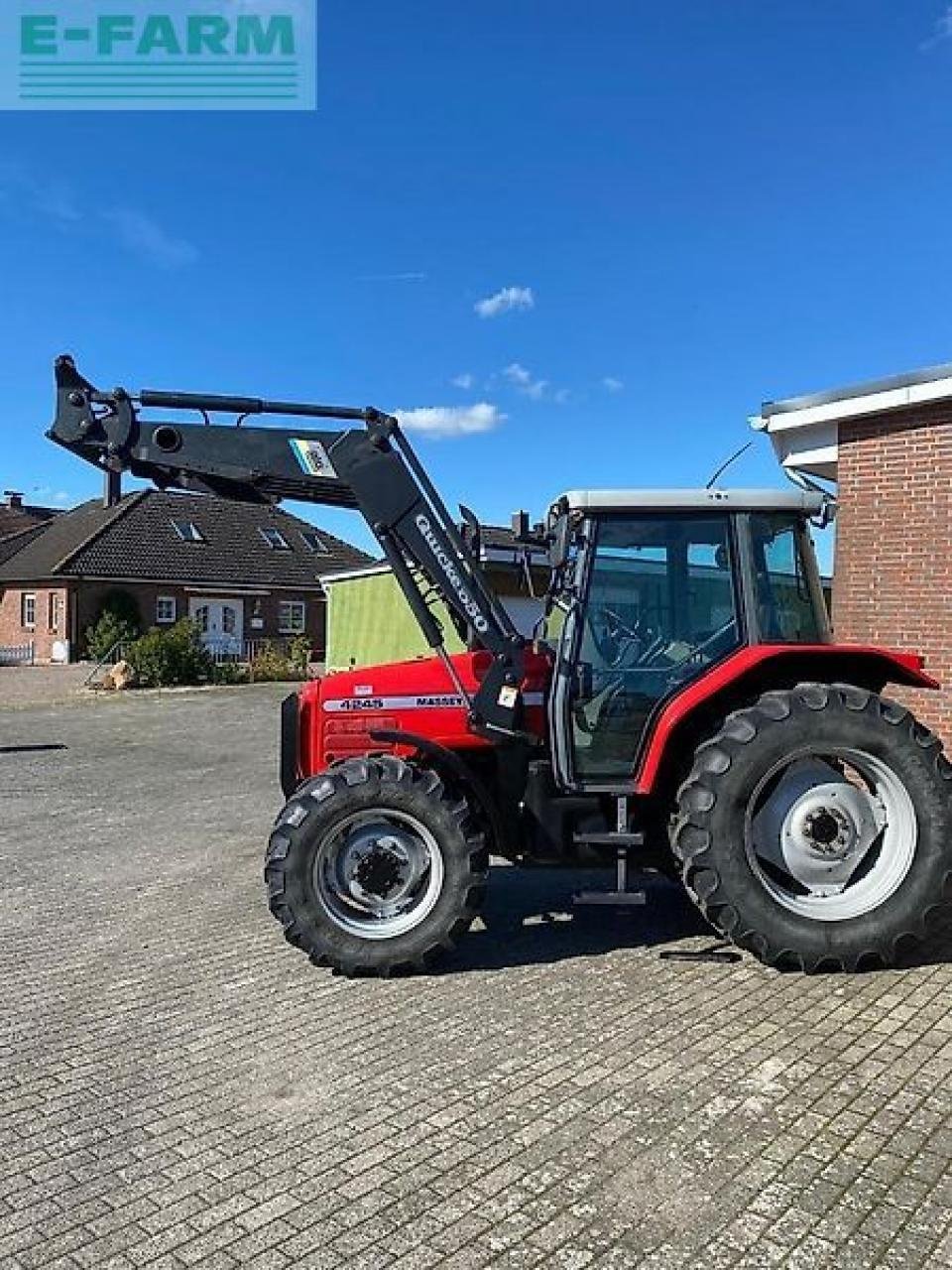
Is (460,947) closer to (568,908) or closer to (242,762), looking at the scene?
(568,908)

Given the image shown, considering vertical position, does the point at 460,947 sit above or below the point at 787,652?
below

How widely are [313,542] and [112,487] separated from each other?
35413 millimetres

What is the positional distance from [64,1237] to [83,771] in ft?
33.1

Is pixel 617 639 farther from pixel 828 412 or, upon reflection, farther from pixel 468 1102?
pixel 828 412

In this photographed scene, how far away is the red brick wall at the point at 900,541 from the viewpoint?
780 cm

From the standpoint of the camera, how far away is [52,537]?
3681 centimetres

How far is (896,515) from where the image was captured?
804cm

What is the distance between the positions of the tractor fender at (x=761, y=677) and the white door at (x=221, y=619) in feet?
98.2

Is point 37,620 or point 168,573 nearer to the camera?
point 37,620

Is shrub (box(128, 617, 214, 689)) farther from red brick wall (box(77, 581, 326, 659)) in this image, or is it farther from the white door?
the white door

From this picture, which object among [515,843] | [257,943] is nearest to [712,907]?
[515,843]

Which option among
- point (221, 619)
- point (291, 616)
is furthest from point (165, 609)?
point (291, 616)

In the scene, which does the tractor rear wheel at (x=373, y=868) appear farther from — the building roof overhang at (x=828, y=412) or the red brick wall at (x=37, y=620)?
the red brick wall at (x=37, y=620)

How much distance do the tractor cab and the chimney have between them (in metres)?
2.38
